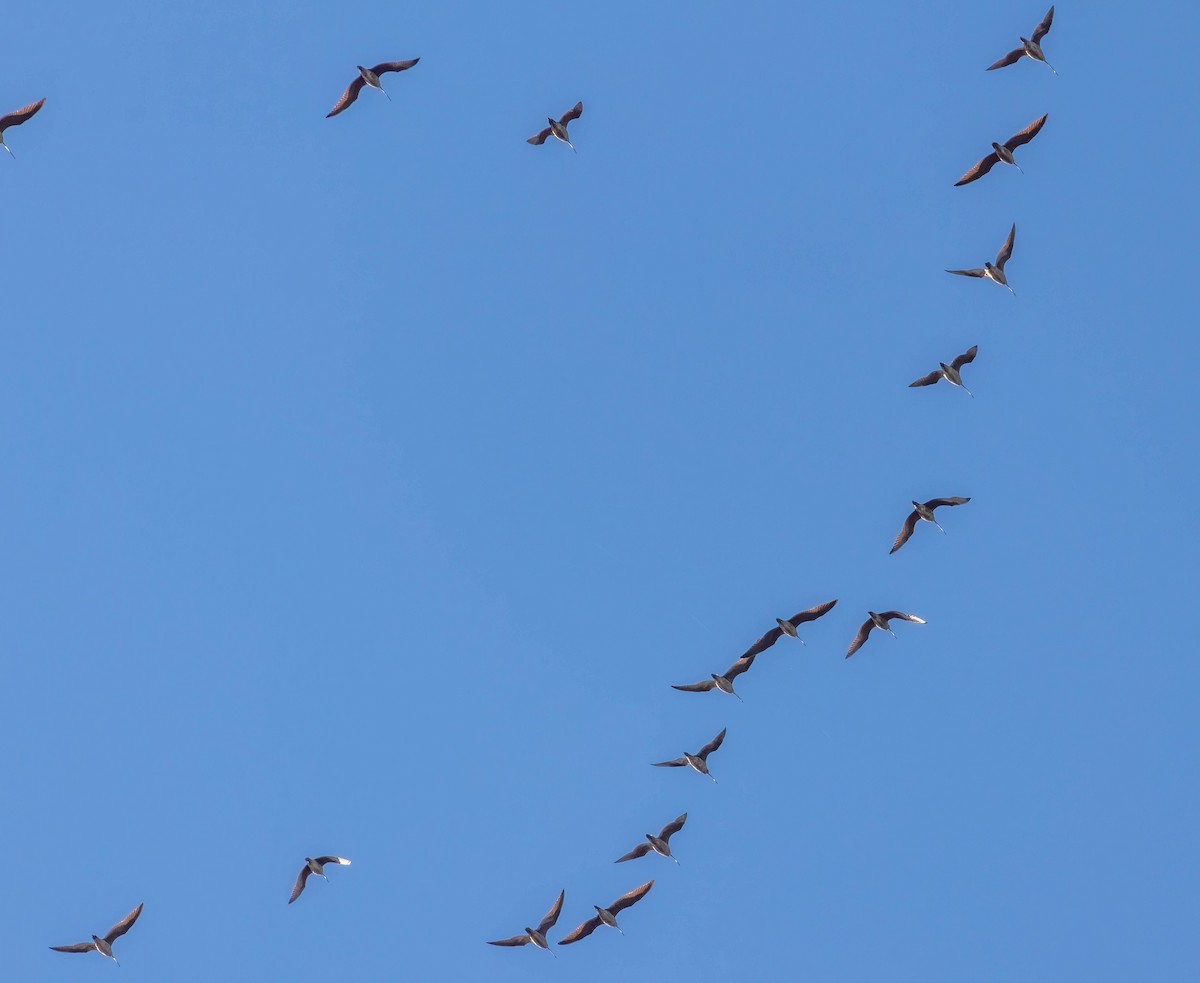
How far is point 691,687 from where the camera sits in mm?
61188

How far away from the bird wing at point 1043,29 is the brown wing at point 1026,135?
140 inches

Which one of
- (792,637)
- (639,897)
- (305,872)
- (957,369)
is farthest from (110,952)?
(957,369)

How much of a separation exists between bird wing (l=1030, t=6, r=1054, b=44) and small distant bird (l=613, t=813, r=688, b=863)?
2788 cm

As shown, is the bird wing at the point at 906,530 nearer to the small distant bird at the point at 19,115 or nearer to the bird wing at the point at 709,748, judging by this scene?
the bird wing at the point at 709,748

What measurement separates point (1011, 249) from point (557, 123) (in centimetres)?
1626

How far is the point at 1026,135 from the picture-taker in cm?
5850

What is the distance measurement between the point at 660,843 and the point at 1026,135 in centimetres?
2567

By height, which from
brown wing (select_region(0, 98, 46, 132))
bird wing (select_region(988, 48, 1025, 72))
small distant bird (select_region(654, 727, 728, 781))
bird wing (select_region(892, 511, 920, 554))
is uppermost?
bird wing (select_region(988, 48, 1025, 72))

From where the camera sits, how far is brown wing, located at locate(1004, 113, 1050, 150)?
58031 millimetres

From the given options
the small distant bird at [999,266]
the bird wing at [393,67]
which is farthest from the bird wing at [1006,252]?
the bird wing at [393,67]

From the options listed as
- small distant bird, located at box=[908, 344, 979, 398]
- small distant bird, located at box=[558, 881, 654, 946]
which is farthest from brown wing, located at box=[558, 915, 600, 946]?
small distant bird, located at box=[908, 344, 979, 398]

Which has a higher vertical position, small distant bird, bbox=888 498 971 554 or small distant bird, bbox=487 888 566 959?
small distant bird, bbox=888 498 971 554

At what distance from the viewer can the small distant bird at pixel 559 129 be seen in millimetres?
64125

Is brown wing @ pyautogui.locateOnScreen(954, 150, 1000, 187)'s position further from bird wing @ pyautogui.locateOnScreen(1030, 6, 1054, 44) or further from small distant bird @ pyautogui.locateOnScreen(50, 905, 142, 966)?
small distant bird @ pyautogui.locateOnScreen(50, 905, 142, 966)
